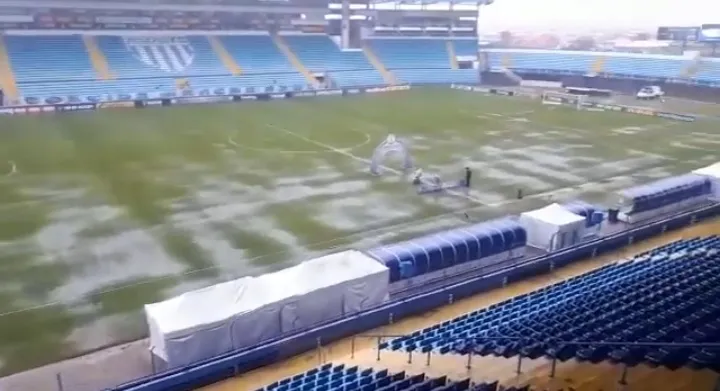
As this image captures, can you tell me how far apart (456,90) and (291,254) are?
45.7 m

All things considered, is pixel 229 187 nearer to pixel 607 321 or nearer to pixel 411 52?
pixel 607 321

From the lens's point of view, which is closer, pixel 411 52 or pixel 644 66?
pixel 644 66

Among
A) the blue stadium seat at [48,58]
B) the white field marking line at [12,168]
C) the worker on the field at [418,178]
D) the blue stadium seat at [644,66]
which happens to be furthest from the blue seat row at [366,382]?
the blue stadium seat at [644,66]

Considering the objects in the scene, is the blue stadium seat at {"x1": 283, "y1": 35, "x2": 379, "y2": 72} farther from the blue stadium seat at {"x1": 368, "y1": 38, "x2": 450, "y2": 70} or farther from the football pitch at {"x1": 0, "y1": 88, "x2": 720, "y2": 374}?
the football pitch at {"x1": 0, "y1": 88, "x2": 720, "y2": 374}

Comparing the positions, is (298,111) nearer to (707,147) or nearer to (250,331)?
(707,147)

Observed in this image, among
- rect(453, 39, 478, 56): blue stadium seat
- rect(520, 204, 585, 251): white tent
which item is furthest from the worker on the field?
rect(453, 39, 478, 56): blue stadium seat

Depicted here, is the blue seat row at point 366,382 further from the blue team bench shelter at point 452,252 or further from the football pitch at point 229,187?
the football pitch at point 229,187

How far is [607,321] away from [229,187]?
1875 cm

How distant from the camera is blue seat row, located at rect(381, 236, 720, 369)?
9.88 m

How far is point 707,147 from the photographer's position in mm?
36562

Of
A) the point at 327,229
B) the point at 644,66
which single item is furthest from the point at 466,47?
the point at 327,229

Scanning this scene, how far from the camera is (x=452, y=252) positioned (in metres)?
17.2

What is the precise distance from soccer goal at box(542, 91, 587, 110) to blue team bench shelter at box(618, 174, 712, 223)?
91.3 ft

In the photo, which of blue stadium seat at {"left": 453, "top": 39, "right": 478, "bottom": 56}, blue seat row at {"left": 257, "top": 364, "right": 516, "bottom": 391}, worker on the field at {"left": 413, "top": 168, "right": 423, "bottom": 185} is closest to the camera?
blue seat row at {"left": 257, "top": 364, "right": 516, "bottom": 391}
